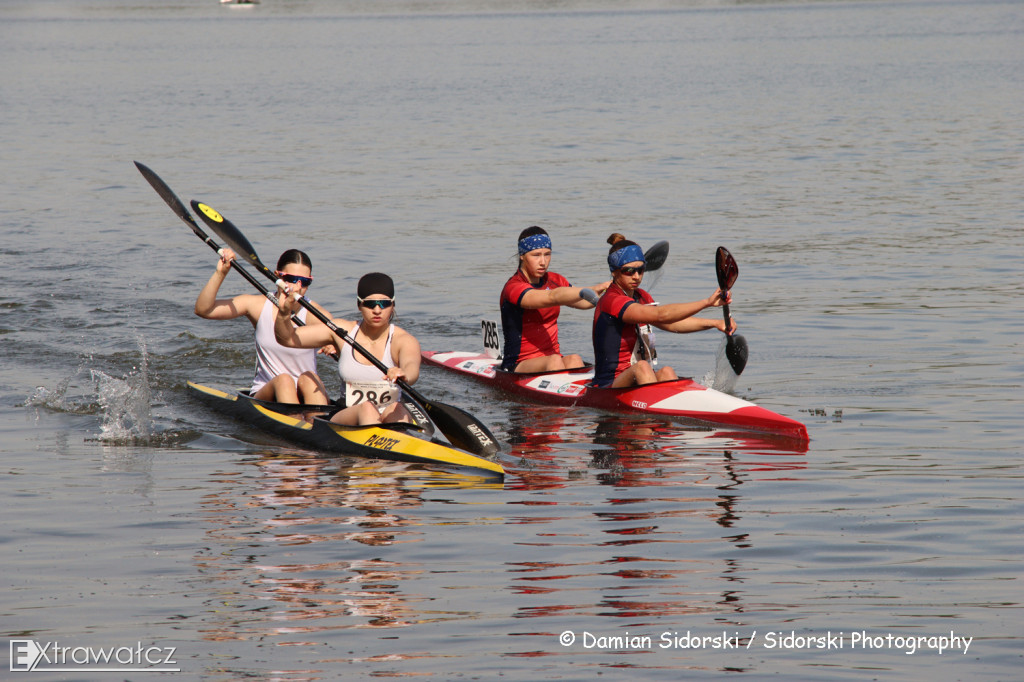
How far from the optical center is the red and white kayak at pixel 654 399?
1034 cm

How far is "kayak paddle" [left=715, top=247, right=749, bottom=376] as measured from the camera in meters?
10.2

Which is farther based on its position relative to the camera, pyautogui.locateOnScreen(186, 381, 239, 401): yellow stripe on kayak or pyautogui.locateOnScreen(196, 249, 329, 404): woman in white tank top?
pyautogui.locateOnScreen(186, 381, 239, 401): yellow stripe on kayak

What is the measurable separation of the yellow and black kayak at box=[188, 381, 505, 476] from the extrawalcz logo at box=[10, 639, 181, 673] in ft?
11.4

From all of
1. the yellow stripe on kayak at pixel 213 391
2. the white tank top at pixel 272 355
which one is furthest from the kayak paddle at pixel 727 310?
the yellow stripe on kayak at pixel 213 391

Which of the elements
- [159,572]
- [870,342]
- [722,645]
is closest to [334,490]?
[159,572]

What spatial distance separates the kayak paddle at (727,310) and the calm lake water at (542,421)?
2.43ft

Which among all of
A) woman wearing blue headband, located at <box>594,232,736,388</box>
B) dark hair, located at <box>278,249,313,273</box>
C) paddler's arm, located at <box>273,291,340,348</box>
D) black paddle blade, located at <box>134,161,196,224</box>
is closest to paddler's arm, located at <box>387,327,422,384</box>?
paddler's arm, located at <box>273,291,340,348</box>

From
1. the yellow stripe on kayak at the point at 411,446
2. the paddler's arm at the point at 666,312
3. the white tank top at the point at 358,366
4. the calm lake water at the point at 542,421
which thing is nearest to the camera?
the calm lake water at the point at 542,421

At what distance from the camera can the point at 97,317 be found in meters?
16.1

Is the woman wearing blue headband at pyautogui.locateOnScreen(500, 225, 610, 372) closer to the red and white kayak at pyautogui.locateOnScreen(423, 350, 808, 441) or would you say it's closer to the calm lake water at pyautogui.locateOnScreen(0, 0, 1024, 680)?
the red and white kayak at pyautogui.locateOnScreen(423, 350, 808, 441)

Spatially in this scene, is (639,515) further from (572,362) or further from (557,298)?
(572,362)

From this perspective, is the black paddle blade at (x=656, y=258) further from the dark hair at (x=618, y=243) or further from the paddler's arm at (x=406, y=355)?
the paddler's arm at (x=406, y=355)

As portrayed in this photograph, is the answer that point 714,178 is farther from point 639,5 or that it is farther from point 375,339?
point 639,5

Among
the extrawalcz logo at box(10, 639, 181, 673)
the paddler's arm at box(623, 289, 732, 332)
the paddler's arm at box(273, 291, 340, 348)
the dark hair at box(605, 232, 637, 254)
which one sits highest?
the dark hair at box(605, 232, 637, 254)
